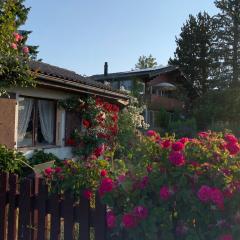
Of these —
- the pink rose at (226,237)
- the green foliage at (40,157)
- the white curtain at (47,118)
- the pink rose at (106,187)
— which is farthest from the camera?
the white curtain at (47,118)

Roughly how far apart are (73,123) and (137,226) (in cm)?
992

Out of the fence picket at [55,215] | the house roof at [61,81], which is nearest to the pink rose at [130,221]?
the fence picket at [55,215]

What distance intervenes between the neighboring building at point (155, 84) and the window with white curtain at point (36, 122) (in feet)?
65.5

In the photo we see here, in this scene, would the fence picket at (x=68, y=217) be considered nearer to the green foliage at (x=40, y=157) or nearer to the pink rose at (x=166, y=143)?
the pink rose at (x=166, y=143)

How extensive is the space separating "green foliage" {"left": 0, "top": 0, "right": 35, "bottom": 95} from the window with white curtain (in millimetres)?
3405

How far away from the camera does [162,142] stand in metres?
3.35

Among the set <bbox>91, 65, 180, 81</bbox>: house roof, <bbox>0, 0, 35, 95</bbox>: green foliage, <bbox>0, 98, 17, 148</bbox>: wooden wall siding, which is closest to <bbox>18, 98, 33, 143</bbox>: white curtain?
<bbox>0, 98, 17, 148</bbox>: wooden wall siding

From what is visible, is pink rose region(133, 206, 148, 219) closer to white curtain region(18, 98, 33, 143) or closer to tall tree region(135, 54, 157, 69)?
white curtain region(18, 98, 33, 143)

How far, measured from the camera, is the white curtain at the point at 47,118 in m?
11.5

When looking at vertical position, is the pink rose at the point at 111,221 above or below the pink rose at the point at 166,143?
below

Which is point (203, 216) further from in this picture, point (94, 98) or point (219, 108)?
point (219, 108)

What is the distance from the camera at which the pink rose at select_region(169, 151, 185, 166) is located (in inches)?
119

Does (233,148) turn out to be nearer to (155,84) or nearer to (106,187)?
(106,187)

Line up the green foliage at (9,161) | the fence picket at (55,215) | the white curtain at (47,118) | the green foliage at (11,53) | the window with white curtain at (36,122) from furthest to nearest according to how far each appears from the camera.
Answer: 1. the white curtain at (47,118)
2. the window with white curtain at (36,122)
3. the green foliage at (9,161)
4. the green foliage at (11,53)
5. the fence picket at (55,215)
